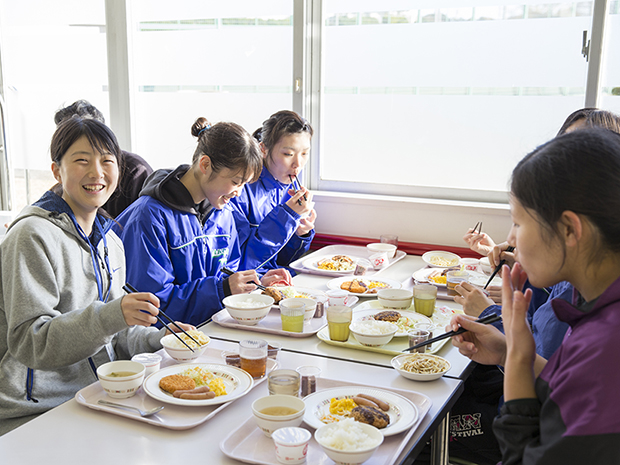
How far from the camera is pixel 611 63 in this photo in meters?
2.98

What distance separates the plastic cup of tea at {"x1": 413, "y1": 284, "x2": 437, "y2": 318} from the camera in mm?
2072

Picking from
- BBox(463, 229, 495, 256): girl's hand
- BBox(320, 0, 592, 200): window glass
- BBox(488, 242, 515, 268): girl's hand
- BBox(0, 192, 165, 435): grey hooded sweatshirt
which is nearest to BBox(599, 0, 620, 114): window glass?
BBox(320, 0, 592, 200): window glass

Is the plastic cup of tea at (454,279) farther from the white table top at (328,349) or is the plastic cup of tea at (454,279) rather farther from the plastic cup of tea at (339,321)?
the plastic cup of tea at (339,321)

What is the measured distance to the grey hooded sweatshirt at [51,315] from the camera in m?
1.53

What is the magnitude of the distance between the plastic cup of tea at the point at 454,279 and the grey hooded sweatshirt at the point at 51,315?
1178mm

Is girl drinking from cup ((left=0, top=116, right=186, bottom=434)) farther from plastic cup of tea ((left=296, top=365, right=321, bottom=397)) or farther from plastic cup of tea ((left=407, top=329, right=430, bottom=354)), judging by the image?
plastic cup of tea ((left=407, top=329, right=430, bottom=354))

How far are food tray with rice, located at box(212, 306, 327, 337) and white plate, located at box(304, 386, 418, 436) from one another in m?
0.46

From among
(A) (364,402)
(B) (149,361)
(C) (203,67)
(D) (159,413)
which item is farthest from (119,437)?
(C) (203,67)

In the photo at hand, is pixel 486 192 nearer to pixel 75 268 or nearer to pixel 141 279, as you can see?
pixel 141 279

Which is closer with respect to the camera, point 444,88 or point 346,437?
point 346,437

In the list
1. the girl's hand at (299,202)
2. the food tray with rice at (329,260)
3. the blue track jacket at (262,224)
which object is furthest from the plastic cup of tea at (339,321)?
the girl's hand at (299,202)

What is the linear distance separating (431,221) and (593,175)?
228 cm

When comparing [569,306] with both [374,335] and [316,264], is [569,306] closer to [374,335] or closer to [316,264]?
[374,335]

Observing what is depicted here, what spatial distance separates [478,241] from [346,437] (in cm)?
173
